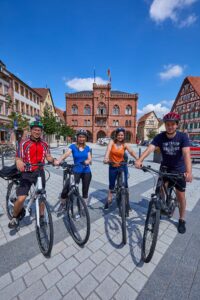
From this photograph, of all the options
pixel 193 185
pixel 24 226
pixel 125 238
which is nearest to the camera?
pixel 125 238

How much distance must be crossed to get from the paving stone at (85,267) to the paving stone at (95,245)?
0.25 metres

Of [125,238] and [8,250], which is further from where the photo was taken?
[125,238]

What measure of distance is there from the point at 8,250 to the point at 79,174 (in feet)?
5.64

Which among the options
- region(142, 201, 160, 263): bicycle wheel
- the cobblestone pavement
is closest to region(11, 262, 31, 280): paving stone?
the cobblestone pavement

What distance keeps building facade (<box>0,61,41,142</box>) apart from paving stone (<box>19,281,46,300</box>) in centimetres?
1962

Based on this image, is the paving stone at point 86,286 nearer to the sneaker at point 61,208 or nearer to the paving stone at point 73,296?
the paving stone at point 73,296

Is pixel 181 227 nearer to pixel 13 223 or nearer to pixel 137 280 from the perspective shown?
pixel 137 280

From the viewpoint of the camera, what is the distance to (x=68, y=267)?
216 centimetres

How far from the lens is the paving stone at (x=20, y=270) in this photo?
203cm

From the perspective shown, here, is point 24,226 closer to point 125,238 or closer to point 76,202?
point 76,202

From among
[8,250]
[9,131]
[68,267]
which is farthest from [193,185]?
[9,131]

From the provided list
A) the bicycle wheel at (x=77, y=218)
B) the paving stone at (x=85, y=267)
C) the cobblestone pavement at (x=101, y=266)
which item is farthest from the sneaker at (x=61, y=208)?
the paving stone at (x=85, y=267)

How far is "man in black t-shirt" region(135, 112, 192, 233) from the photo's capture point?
255cm

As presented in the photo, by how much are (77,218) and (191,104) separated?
4557 centimetres
